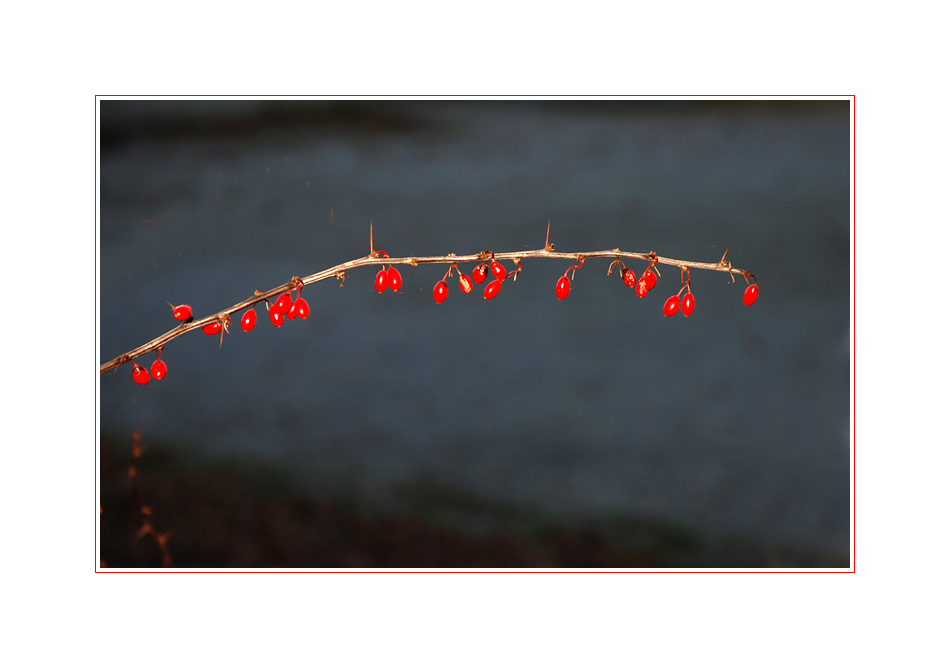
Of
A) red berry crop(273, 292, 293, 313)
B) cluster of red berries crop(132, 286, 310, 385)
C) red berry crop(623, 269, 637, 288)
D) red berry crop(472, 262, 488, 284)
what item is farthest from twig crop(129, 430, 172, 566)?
red berry crop(623, 269, 637, 288)

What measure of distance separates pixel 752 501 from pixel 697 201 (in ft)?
2.66

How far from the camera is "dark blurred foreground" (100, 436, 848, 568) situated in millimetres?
1550

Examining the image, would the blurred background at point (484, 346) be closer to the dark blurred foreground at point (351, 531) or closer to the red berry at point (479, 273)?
the dark blurred foreground at point (351, 531)

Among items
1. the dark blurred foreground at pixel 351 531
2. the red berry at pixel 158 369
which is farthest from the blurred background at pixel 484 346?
the red berry at pixel 158 369

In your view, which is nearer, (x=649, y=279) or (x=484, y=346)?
(x=649, y=279)

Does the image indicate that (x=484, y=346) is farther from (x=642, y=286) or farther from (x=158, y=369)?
(x=158, y=369)

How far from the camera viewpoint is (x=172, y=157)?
150cm

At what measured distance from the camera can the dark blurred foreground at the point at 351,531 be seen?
155 cm

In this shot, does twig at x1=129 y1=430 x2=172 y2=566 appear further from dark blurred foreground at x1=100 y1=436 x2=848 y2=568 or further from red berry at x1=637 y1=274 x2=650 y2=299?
red berry at x1=637 y1=274 x2=650 y2=299

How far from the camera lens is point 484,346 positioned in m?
1.60

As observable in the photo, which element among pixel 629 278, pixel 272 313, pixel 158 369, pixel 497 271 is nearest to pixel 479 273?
pixel 497 271

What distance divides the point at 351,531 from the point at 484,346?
2.03ft
